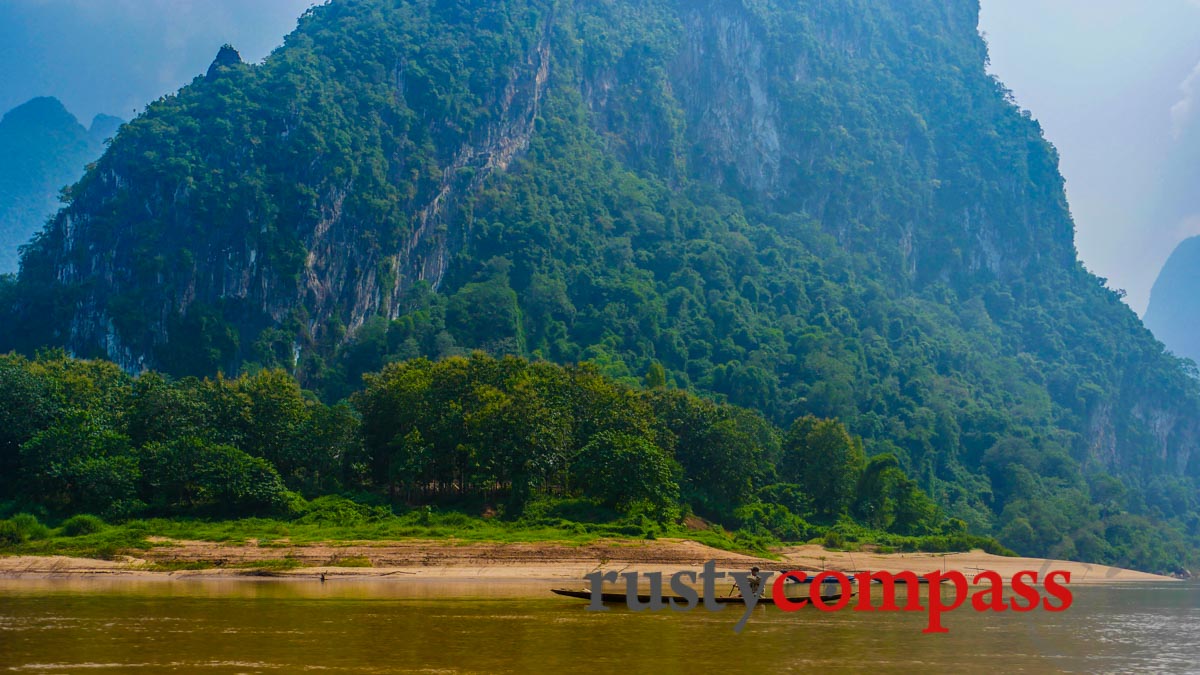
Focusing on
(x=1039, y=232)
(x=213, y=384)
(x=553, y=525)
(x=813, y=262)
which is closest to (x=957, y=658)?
(x=553, y=525)

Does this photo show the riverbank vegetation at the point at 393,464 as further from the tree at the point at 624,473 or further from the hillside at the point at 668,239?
the hillside at the point at 668,239

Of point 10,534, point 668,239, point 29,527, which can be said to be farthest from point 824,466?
point 668,239

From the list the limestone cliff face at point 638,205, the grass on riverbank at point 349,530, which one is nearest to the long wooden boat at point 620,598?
the grass on riverbank at point 349,530

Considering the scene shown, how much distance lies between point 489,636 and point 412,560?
58.8ft

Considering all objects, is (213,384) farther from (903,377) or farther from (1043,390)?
(1043,390)

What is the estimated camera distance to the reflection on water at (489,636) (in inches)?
838

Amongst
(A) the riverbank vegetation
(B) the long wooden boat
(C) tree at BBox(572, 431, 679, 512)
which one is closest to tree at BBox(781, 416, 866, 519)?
(A) the riverbank vegetation

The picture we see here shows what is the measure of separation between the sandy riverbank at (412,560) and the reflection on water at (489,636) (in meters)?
3.93

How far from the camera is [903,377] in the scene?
12150 cm

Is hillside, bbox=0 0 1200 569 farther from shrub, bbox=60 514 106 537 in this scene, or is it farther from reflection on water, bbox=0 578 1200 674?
reflection on water, bbox=0 578 1200 674

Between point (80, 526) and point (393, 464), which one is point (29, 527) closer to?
point (80, 526)

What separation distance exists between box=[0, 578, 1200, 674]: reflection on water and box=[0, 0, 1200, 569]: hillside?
5391 cm

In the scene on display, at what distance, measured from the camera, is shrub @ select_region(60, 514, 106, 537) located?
4378 centimetres

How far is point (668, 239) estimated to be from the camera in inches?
5246
